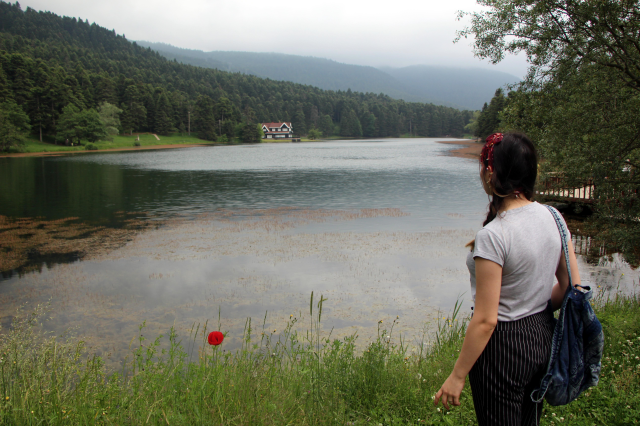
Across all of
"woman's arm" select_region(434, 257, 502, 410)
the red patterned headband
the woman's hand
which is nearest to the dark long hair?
the red patterned headband

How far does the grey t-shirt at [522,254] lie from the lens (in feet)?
7.46

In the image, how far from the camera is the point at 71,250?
15273 millimetres

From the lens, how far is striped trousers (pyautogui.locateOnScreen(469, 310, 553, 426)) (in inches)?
92.8

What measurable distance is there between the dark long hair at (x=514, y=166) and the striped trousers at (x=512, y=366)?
720 mm

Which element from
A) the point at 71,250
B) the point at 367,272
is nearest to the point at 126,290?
the point at 71,250

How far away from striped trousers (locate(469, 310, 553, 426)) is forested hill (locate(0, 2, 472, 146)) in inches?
3770

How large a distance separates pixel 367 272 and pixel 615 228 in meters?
6.69

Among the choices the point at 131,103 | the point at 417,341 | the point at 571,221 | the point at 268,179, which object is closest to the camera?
the point at 417,341

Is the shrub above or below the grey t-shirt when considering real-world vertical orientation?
below

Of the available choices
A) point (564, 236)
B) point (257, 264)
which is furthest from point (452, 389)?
point (257, 264)

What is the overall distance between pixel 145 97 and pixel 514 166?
129m

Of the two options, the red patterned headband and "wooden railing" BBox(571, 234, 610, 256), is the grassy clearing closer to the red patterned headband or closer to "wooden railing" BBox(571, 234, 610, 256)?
"wooden railing" BBox(571, 234, 610, 256)

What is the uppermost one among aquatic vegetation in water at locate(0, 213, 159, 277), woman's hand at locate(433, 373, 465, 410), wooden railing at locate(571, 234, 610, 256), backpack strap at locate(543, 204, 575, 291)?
backpack strap at locate(543, 204, 575, 291)

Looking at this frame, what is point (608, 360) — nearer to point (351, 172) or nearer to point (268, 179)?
point (268, 179)
